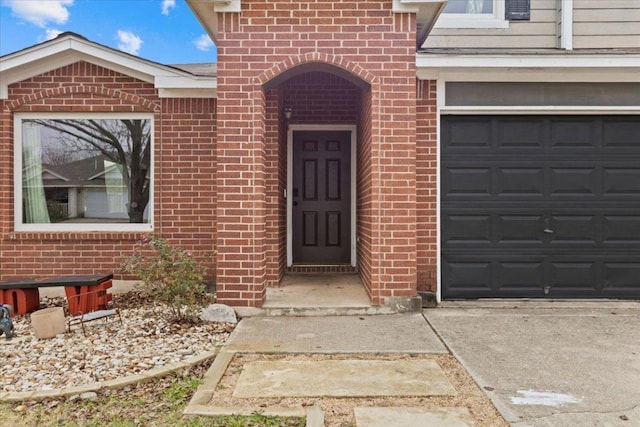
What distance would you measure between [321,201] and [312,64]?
2.61 meters

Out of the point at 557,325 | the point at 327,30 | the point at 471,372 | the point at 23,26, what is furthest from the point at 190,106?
the point at 23,26

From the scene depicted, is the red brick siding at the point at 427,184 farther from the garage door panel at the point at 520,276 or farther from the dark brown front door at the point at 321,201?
the dark brown front door at the point at 321,201

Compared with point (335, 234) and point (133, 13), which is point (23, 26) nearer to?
point (133, 13)

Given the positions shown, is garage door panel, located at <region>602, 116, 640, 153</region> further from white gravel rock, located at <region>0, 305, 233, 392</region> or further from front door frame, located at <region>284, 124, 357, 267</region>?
white gravel rock, located at <region>0, 305, 233, 392</region>

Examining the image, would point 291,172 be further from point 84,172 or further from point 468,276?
point 468,276

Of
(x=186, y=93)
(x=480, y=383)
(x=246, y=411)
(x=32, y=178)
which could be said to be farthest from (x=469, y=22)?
(x=32, y=178)

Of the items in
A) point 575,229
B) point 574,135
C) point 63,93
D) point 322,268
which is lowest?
point 322,268

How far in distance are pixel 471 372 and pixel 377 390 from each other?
0.80 metres

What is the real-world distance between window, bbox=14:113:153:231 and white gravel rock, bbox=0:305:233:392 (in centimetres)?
176

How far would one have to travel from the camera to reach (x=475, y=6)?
654 cm

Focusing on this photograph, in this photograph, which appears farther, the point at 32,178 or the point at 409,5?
the point at 32,178

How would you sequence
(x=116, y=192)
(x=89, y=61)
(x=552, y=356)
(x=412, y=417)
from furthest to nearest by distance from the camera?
(x=116, y=192), (x=89, y=61), (x=552, y=356), (x=412, y=417)

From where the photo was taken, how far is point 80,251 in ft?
20.0

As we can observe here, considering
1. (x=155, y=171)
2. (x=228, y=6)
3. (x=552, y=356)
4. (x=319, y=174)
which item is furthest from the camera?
(x=319, y=174)
